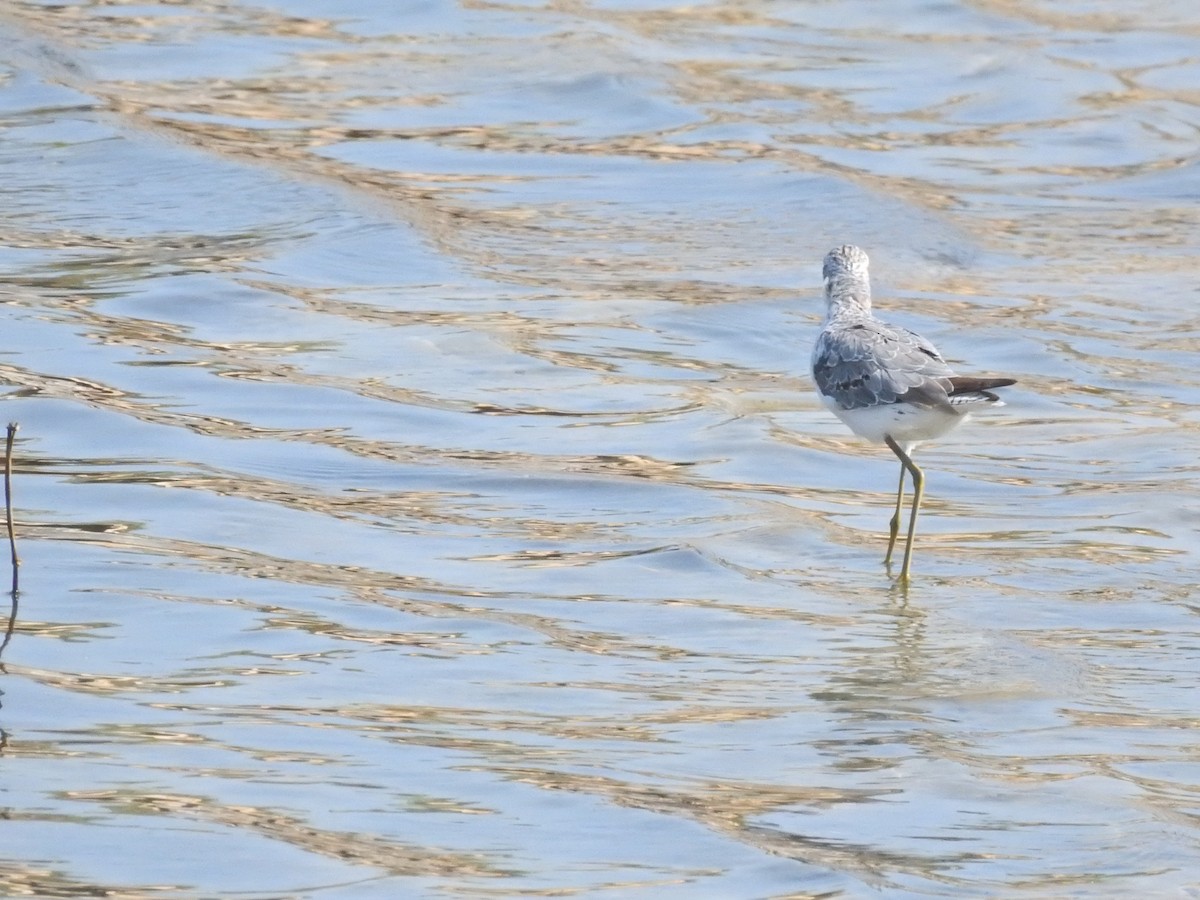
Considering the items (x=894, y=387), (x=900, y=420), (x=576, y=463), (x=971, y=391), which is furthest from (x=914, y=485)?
(x=576, y=463)

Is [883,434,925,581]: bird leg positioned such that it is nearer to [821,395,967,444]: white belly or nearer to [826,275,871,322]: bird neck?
[821,395,967,444]: white belly

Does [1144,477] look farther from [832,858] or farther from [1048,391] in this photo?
[832,858]

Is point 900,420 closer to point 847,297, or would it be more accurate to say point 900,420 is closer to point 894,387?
point 894,387

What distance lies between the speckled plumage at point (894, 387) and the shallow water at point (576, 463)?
0.39m

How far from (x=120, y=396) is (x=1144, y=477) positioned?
12.4 ft

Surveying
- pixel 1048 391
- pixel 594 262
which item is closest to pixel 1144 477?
pixel 1048 391

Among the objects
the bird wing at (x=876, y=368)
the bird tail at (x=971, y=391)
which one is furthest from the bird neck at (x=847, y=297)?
the bird tail at (x=971, y=391)

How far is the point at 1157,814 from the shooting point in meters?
5.15

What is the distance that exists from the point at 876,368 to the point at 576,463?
1244 mm

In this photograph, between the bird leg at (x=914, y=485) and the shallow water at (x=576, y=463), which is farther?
the bird leg at (x=914, y=485)

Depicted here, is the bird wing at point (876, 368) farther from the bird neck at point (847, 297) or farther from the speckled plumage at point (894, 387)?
the bird neck at point (847, 297)

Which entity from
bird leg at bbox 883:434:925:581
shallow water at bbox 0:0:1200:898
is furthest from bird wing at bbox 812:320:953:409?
shallow water at bbox 0:0:1200:898

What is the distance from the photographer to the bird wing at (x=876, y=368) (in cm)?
719

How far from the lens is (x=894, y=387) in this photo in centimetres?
723
